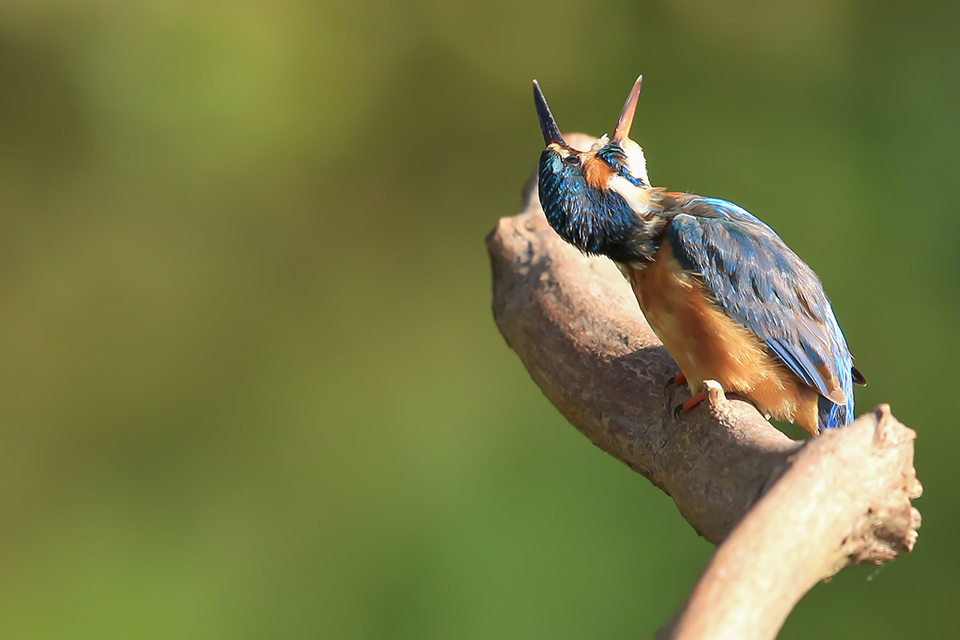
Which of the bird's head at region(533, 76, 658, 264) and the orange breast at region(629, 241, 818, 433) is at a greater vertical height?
the bird's head at region(533, 76, 658, 264)

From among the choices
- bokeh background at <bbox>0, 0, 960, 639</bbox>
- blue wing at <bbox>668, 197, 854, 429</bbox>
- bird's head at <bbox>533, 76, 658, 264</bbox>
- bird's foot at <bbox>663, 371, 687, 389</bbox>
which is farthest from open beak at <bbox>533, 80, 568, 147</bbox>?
bokeh background at <bbox>0, 0, 960, 639</bbox>

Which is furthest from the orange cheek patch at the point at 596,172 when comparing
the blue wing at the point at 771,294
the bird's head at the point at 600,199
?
the blue wing at the point at 771,294

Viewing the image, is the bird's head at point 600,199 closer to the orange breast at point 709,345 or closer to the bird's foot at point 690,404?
Result: the orange breast at point 709,345

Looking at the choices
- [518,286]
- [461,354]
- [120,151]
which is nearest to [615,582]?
[461,354]

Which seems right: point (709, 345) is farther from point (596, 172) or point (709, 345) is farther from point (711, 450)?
point (596, 172)

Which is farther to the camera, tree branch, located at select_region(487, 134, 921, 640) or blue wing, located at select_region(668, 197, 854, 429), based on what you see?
blue wing, located at select_region(668, 197, 854, 429)

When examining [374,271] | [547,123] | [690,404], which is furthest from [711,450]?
[374,271]

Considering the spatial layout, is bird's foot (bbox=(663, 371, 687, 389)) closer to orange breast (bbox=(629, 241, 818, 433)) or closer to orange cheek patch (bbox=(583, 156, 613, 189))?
orange breast (bbox=(629, 241, 818, 433))
